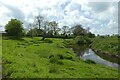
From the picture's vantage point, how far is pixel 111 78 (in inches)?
1019

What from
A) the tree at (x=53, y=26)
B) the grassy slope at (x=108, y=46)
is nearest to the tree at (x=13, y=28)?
the grassy slope at (x=108, y=46)

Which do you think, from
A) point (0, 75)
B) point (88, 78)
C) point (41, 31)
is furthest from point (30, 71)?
point (41, 31)

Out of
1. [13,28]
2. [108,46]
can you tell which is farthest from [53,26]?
[108,46]

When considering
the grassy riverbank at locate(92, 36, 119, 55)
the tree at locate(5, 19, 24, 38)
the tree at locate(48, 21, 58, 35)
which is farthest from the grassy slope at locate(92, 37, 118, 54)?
the tree at locate(48, 21, 58, 35)

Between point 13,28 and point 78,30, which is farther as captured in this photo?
point 78,30

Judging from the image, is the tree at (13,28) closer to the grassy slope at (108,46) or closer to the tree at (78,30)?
the grassy slope at (108,46)

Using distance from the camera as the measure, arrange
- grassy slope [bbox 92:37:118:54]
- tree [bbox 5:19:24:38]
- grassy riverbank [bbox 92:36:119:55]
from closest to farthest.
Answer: grassy riverbank [bbox 92:36:119:55], grassy slope [bbox 92:37:118:54], tree [bbox 5:19:24:38]

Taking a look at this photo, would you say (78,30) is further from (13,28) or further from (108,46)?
(108,46)

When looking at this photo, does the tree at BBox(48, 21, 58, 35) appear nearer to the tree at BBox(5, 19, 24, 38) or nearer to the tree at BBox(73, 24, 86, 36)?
the tree at BBox(73, 24, 86, 36)

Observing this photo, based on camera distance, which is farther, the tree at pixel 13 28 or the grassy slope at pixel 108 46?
the tree at pixel 13 28

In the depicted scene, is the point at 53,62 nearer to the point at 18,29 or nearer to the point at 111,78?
the point at 111,78

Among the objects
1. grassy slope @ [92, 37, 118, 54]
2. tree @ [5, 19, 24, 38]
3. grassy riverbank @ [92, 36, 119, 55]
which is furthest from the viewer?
tree @ [5, 19, 24, 38]

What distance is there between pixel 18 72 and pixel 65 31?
14798 centimetres

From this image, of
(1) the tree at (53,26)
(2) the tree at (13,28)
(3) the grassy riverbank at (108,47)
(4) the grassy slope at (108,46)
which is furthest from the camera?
(1) the tree at (53,26)
